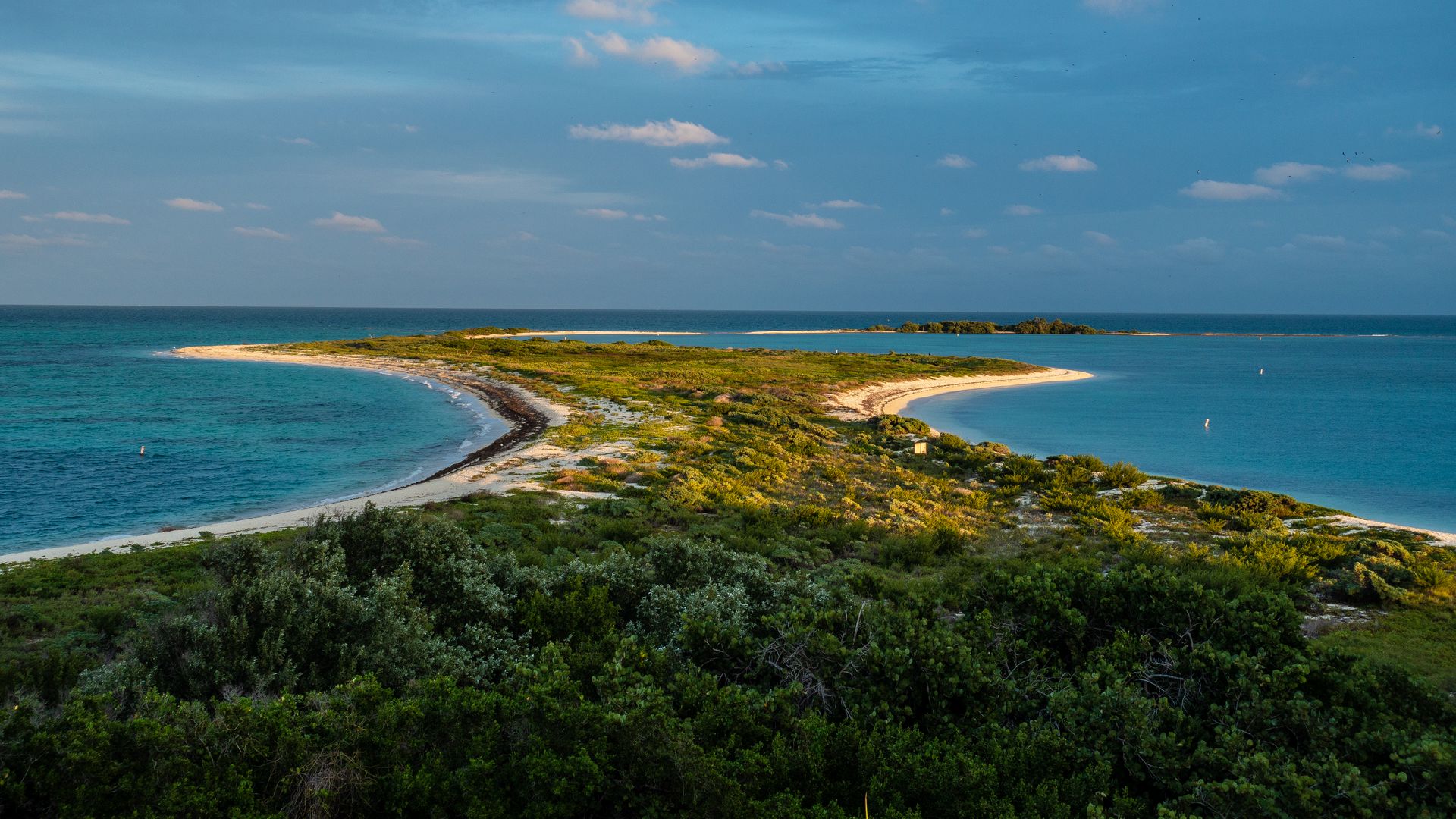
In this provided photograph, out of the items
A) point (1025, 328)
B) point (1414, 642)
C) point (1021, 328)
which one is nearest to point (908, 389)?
point (1414, 642)

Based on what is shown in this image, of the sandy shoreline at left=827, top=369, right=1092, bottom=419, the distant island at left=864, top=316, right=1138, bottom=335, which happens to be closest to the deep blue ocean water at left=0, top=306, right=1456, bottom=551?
the sandy shoreline at left=827, top=369, right=1092, bottom=419

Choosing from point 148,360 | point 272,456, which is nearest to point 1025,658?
point 272,456

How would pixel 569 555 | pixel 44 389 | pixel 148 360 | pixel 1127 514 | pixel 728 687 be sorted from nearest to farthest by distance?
pixel 728 687 < pixel 569 555 < pixel 1127 514 < pixel 44 389 < pixel 148 360

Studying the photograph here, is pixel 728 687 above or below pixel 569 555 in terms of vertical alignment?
above

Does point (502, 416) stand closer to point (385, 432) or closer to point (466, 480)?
point (385, 432)

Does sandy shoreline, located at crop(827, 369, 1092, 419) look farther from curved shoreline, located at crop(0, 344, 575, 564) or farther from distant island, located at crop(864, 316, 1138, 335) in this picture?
distant island, located at crop(864, 316, 1138, 335)

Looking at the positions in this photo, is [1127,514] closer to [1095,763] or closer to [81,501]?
[1095,763]

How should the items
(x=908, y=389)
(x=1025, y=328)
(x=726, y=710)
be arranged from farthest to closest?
(x=1025, y=328), (x=908, y=389), (x=726, y=710)
